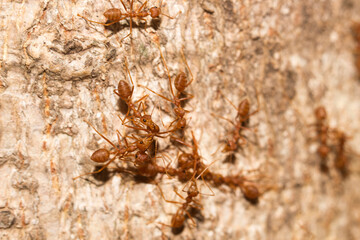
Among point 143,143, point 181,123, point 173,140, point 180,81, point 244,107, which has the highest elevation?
point 244,107

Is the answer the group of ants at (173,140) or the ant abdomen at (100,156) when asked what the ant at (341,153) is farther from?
the ant abdomen at (100,156)

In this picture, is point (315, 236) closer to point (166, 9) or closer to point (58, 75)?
point (166, 9)

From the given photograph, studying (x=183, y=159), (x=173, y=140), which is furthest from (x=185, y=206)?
(x=173, y=140)

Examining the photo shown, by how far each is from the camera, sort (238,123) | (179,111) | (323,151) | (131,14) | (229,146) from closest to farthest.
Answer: (131,14) → (179,111) → (229,146) → (238,123) → (323,151)

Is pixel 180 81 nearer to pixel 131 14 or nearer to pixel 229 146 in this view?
pixel 131 14

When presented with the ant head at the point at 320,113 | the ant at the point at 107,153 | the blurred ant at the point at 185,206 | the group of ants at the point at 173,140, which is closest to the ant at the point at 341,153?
the ant head at the point at 320,113

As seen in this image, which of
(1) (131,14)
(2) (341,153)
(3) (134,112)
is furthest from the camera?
(2) (341,153)
